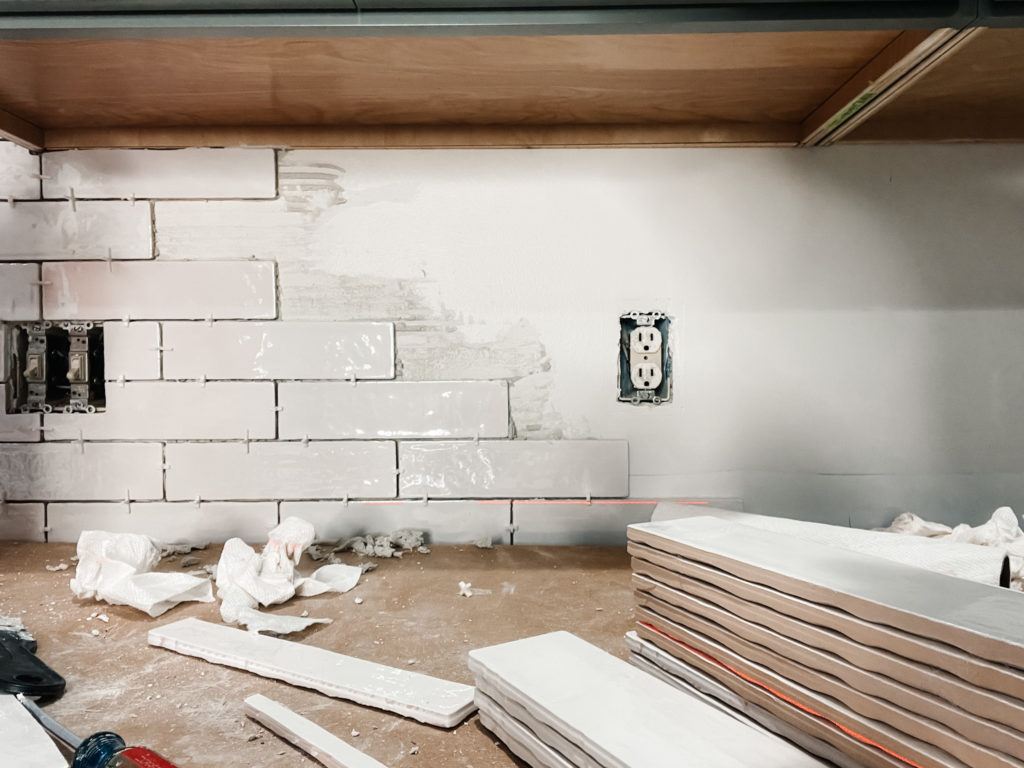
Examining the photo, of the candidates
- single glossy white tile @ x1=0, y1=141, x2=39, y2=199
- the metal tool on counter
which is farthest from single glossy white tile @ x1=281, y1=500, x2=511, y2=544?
single glossy white tile @ x1=0, y1=141, x2=39, y2=199

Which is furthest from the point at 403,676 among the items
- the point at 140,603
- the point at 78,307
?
the point at 78,307

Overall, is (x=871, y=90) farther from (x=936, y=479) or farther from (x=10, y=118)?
(x=10, y=118)

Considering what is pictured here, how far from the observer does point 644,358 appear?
2.27 metres

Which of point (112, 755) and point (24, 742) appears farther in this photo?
point (24, 742)

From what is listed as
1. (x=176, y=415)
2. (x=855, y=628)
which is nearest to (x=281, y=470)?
(x=176, y=415)

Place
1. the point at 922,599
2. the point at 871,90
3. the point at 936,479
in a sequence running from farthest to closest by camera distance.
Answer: the point at 936,479 < the point at 871,90 < the point at 922,599

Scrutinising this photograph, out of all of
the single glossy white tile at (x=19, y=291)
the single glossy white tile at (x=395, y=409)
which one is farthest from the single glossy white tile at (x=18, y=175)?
the single glossy white tile at (x=395, y=409)

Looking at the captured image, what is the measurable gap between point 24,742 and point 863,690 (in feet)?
4.42

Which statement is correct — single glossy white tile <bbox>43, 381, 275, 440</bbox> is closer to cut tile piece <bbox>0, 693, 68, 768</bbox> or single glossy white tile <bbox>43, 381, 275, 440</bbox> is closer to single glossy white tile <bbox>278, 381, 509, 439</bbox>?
single glossy white tile <bbox>278, 381, 509, 439</bbox>

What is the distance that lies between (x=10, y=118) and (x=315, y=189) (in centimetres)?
104

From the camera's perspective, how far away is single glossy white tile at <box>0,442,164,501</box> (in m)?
2.26

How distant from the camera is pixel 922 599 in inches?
32.7

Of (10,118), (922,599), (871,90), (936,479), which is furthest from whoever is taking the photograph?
(936,479)

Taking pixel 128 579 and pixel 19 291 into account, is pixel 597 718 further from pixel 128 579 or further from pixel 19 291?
pixel 19 291
